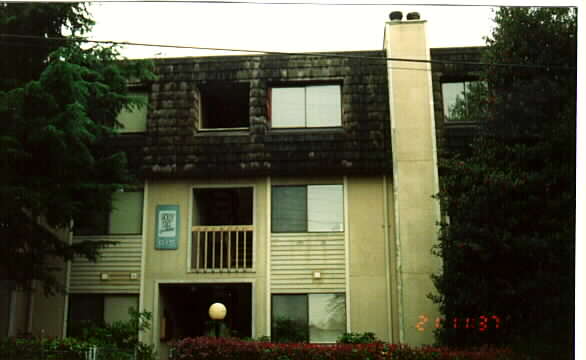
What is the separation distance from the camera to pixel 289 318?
12.6 metres

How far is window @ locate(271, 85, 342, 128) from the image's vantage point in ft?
44.4

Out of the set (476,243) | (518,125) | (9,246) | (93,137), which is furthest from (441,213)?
(9,246)

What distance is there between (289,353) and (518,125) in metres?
5.42

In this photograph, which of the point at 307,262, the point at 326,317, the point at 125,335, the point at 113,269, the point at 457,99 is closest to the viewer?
the point at 125,335

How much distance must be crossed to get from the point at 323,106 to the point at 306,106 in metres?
0.36

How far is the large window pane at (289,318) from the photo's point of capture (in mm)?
12344

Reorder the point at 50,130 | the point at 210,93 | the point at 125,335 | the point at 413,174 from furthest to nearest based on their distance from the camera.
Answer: the point at 210,93 < the point at 413,174 < the point at 125,335 < the point at 50,130

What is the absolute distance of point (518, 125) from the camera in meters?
10.7

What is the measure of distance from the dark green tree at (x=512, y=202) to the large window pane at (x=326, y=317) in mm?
2127

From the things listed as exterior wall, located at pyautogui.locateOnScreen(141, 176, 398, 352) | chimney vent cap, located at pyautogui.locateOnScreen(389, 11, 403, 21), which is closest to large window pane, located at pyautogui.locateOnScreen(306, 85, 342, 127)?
exterior wall, located at pyautogui.locateOnScreen(141, 176, 398, 352)

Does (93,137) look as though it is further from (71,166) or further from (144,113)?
(144,113)

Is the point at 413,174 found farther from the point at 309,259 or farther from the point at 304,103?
the point at 304,103

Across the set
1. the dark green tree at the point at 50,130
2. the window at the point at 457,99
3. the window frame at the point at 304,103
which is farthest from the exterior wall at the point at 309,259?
the window at the point at 457,99

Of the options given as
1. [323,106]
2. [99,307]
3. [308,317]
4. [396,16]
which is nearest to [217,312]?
[308,317]
